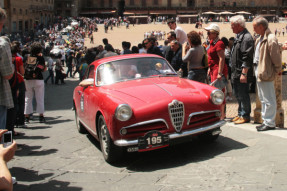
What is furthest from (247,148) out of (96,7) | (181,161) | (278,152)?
(96,7)

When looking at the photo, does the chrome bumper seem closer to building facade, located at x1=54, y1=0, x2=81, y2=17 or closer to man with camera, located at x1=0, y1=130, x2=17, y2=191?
man with camera, located at x1=0, y1=130, x2=17, y2=191

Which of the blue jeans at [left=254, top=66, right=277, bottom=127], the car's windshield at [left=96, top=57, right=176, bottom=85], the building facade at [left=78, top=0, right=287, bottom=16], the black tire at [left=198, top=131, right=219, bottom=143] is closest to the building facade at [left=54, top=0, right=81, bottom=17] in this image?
the building facade at [left=78, top=0, right=287, bottom=16]

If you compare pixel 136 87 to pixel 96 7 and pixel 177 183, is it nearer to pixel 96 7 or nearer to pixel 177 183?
pixel 177 183

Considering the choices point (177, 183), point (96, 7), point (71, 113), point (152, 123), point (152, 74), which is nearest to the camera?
point (177, 183)

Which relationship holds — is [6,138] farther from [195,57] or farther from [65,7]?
[65,7]

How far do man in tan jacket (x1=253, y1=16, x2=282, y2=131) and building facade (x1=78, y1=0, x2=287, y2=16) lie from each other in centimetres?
8360

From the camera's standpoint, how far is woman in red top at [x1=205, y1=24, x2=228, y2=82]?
7047 mm

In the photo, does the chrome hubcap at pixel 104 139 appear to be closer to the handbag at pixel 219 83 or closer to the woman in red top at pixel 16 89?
the woman in red top at pixel 16 89

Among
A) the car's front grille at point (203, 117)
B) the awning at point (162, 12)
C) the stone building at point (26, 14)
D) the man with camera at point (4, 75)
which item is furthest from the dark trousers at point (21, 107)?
the awning at point (162, 12)

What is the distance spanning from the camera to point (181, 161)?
514cm

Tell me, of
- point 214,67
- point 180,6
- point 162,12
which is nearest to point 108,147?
point 214,67

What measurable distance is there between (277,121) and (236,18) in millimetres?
1950

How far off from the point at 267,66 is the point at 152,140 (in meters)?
2.48

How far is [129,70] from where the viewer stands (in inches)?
246
